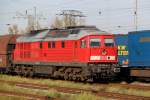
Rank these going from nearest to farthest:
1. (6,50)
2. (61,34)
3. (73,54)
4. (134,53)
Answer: (73,54), (134,53), (61,34), (6,50)

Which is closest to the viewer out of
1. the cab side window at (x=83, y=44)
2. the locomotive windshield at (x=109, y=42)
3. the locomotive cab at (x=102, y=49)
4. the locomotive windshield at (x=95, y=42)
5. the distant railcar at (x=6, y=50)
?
the locomotive cab at (x=102, y=49)

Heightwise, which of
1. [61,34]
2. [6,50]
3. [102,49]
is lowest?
[6,50]

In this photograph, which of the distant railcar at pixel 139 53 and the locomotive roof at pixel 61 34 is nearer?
the locomotive roof at pixel 61 34

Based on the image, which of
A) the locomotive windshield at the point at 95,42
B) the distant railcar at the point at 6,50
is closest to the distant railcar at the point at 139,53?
the locomotive windshield at the point at 95,42

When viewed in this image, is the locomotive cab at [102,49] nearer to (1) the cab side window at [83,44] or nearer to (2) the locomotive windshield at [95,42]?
(2) the locomotive windshield at [95,42]

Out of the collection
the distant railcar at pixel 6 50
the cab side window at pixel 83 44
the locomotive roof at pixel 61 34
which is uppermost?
the locomotive roof at pixel 61 34

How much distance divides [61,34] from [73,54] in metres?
2.13

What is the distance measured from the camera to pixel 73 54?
24.9 m

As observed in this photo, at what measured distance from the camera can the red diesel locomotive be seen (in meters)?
23.8

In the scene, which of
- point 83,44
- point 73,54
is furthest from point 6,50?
point 83,44

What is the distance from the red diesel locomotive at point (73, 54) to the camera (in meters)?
23.8

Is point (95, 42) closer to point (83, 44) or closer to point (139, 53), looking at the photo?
point (83, 44)

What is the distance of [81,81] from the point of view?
84.0 ft

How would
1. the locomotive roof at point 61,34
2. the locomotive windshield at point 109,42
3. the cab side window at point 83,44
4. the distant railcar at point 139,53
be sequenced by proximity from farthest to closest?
the distant railcar at point 139,53
the locomotive roof at point 61,34
the locomotive windshield at point 109,42
the cab side window at point 83,44
